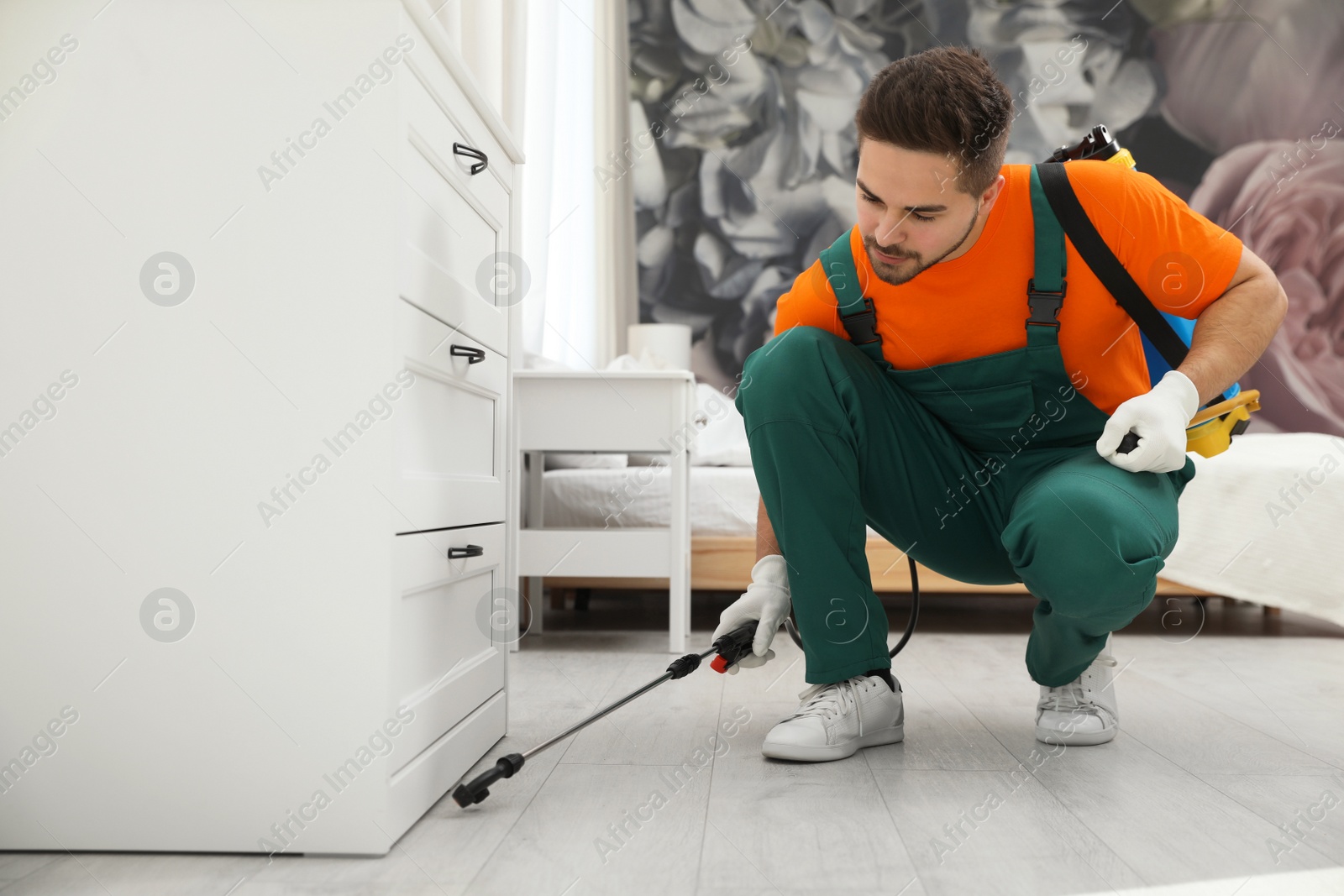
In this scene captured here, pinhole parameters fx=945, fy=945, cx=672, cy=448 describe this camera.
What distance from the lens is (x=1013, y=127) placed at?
4.07 metres

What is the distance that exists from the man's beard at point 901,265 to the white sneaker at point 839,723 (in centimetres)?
51

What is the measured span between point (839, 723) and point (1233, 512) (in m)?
1.59

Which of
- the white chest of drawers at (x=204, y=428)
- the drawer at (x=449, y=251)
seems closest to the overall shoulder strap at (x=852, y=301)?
the drawer at (x=449, y=251)

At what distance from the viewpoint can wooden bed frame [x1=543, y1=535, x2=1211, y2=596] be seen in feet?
7.59

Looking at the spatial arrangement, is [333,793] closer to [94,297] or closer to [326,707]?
[326,707]

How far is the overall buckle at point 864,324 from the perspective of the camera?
→ 4.21ft

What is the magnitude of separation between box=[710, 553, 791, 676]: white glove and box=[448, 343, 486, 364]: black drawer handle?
1.43 feet

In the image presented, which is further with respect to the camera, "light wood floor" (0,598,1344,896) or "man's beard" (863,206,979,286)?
"man's beard" (863,206,979,286)

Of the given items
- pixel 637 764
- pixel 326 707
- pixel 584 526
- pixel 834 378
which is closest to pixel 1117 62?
pixel 584 526

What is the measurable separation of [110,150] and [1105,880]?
3.40ft

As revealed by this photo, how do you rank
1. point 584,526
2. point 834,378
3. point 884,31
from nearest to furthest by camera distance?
point 834,378, point 584,526, point 884,31

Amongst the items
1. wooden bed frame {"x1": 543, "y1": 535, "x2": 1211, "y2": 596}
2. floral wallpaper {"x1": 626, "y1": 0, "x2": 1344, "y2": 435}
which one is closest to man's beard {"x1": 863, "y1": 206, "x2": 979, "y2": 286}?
wooden bed frame {"x1": 543, "y1": 535, "x2": 1211, "y2": 596}

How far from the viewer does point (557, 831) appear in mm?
880

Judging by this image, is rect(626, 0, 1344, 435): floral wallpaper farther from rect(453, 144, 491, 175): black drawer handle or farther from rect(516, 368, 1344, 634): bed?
rect(453, 144, 491, 175): black drawer handle
